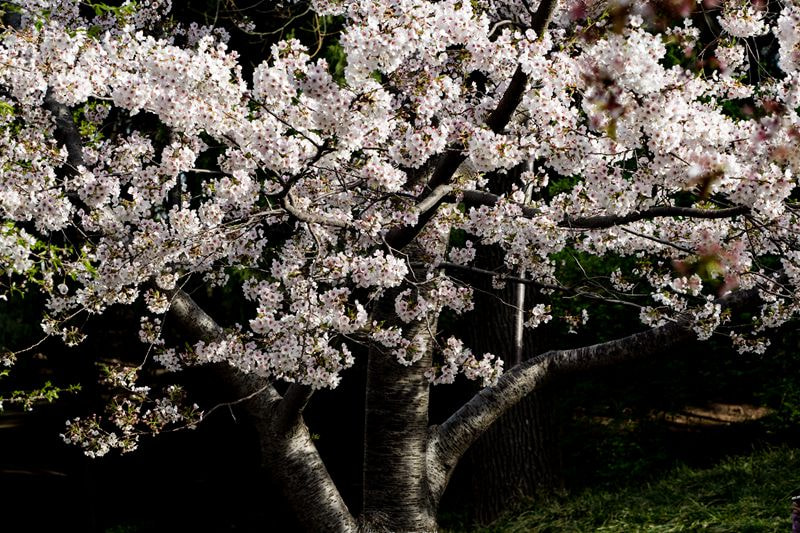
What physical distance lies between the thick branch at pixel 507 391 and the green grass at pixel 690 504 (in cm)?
129

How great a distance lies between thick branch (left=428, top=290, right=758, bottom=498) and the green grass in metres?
1.29

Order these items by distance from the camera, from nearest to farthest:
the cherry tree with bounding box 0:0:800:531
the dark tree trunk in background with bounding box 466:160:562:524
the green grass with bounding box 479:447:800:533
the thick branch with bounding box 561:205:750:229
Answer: the cherry tree with bounding box 0:0:800:531, the thick branch with bounding box 561:205:750:229, the green grass with bounding box 479:447:800:533, the dark tree trunk in background with bounding box 466:160:562:524

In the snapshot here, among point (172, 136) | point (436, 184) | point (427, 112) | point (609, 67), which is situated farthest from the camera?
point (172, 136)

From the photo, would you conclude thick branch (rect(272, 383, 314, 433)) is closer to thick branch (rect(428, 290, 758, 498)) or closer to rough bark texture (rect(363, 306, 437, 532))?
rough bark texture (rect(363, 306, 437, 532))

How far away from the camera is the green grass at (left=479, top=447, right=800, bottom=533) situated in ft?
20.2

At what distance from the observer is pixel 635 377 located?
8.95 m

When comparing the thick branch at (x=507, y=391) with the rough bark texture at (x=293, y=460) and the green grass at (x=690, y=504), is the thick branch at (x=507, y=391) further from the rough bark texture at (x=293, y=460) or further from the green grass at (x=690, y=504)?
the green grass at (x=690, y=504)

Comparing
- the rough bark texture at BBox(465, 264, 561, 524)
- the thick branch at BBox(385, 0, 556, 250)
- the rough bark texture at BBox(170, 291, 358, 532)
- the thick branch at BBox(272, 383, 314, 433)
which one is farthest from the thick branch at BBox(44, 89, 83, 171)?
the rough bark texture at BBox(465, 264, 561, 524)

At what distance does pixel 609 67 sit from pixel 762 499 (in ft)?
14.9

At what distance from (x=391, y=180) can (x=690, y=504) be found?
4192 millimetres

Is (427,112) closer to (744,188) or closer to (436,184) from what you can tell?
(436,184)

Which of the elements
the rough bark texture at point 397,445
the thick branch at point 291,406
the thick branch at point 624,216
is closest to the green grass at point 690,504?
the rough bark texture at point 397,445

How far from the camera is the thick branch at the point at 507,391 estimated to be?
601cm

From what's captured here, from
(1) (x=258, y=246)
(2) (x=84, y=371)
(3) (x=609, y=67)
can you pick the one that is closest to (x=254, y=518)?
(2) (x=84, y=371)
